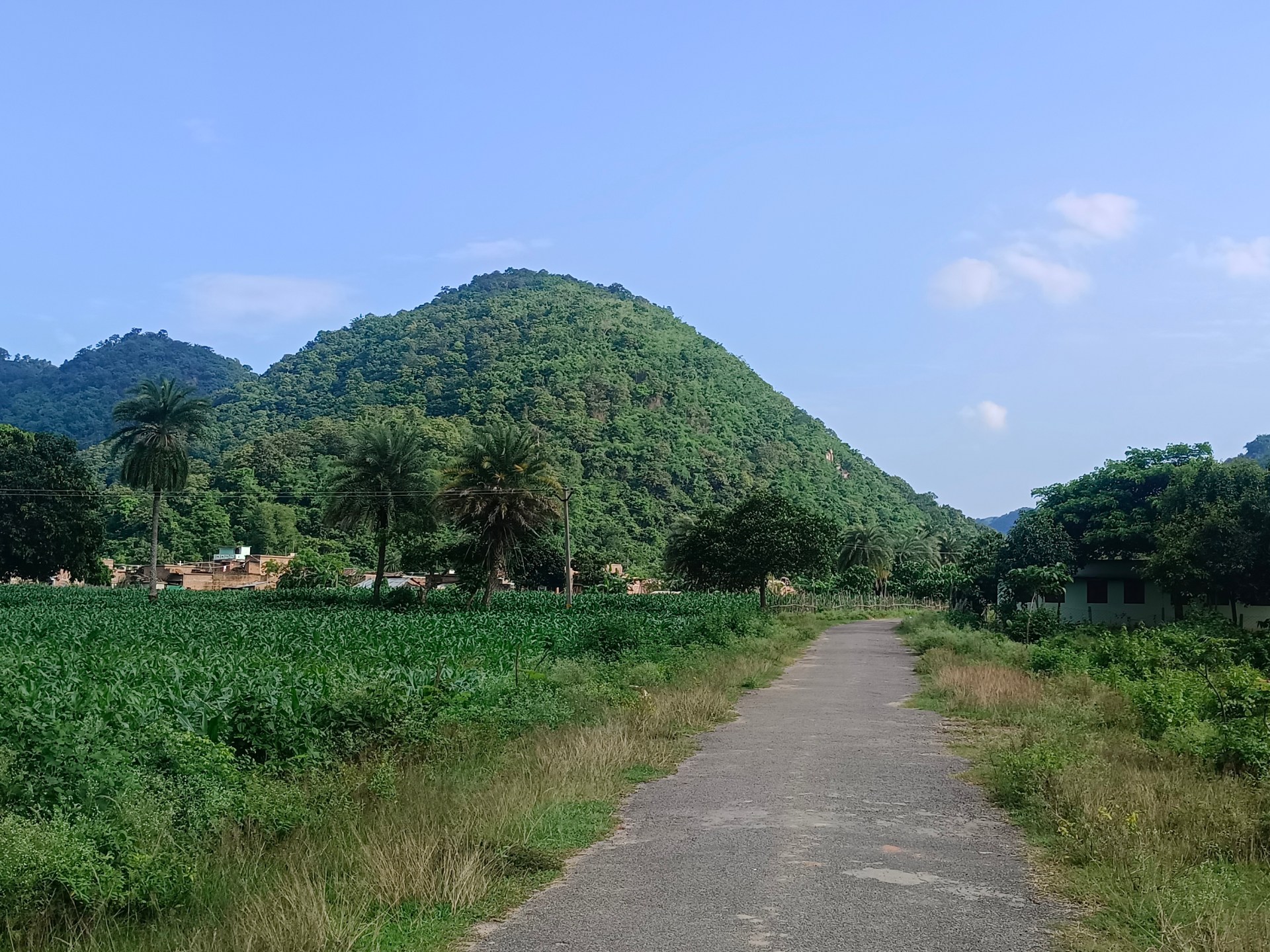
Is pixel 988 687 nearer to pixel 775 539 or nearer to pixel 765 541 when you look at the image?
pixel 775 539

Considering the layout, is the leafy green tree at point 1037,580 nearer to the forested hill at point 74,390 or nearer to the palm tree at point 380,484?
the palm tree at point 380,484

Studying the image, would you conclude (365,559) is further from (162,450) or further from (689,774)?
(689,774)

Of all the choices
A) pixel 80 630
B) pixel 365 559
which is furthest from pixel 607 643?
pixel 365 559

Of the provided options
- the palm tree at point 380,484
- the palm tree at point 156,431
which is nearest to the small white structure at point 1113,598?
the palm tree at point 380,484

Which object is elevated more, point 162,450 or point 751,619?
point 162,450

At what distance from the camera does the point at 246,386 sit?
135 meters

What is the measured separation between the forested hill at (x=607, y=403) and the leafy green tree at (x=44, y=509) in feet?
103

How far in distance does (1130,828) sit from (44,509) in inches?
2915

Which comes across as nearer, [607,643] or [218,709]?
[218,709]

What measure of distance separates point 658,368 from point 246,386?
186ft

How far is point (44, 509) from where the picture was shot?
67250 mm

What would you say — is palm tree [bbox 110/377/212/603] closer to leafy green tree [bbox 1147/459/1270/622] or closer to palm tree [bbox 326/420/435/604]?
palm tree [bbox 326/420/435/604]

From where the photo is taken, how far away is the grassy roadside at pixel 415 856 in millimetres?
5750

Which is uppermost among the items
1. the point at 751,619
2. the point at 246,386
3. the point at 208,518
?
the point at 246,386
